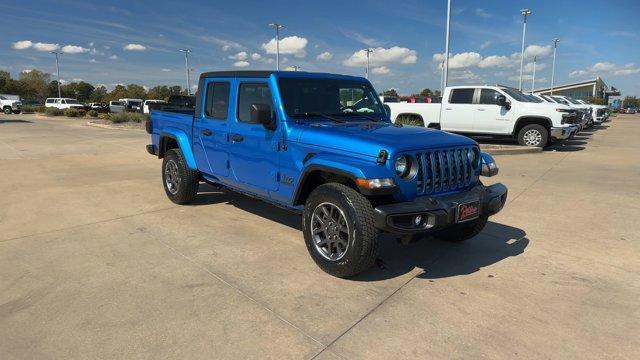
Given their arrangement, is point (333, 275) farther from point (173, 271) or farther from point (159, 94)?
point (159, 94)

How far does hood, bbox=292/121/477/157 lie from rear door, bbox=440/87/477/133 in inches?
410

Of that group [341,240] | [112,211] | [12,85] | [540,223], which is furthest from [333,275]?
[12,85]

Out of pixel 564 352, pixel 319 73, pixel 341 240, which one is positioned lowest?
pixel 564 352

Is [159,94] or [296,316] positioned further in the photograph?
[159,94]

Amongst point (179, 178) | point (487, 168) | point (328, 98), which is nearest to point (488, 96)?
point (487, 168)

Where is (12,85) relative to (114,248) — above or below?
above

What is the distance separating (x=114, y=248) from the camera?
4.66 metres

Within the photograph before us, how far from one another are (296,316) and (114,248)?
2.38 metres

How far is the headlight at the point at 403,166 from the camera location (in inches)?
147

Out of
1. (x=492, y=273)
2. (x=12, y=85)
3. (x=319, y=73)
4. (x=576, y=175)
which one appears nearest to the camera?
(x=492, y=273)

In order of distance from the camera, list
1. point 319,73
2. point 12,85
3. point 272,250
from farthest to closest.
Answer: point 12,85 < point 319,73 < point 272,250

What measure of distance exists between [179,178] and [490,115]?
420 inches

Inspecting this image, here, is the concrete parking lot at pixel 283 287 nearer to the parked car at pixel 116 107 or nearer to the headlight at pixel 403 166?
the headlight at pixel 403 166

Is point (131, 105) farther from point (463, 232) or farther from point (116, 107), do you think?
point (463, 232)
